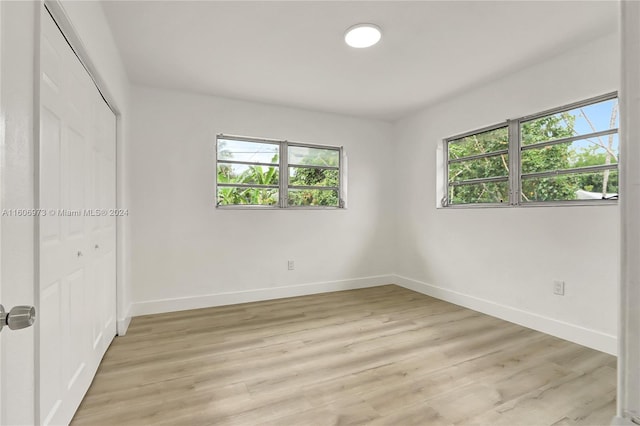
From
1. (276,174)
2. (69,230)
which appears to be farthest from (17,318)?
(276,174)

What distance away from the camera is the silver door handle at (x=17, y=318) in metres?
0.73

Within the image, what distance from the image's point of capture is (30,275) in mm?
1080

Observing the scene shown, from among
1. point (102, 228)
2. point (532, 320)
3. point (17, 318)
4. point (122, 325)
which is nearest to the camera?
point (17, 318)

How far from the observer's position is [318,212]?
14.2ft

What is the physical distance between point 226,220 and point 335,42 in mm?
2301

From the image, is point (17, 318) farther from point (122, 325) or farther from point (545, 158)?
point (545, 158)

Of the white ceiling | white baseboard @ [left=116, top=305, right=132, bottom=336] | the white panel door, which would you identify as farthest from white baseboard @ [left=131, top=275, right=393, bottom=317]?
the white ceiling

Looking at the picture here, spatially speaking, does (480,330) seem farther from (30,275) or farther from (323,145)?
(30,275)

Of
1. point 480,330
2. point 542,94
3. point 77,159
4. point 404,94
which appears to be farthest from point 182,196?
point 542,94

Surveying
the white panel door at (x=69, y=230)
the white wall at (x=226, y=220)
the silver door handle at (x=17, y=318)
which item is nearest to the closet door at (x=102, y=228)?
the white panel door at (x=69, y=230)

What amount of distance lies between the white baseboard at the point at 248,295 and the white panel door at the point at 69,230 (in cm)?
105

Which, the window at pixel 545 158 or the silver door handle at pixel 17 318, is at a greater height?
the window at pixel 545 158

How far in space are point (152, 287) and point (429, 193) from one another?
357 centimetres

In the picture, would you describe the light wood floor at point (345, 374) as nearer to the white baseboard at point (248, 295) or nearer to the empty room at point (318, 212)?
the empty room at point (318, 212)
